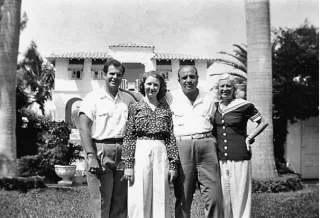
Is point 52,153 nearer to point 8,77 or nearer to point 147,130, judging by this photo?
point 8,77

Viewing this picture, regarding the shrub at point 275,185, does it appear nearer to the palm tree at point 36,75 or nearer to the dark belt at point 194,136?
the dark belt at point 194,136

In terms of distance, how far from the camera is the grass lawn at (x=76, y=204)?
677cm

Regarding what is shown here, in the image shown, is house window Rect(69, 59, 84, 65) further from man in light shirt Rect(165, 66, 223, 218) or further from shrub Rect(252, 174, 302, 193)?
man in light shirt Rect(165, 66, 223, 218)

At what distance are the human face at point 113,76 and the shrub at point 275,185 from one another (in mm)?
5756

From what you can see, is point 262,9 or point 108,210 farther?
point 262,9

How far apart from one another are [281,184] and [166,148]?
6.01 metres

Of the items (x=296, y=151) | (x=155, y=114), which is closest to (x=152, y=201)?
(x=155, y=114)

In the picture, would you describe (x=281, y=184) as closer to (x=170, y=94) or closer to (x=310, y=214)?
(x=310, y=214)

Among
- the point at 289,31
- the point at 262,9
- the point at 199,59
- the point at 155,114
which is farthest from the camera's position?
the point at 199,59

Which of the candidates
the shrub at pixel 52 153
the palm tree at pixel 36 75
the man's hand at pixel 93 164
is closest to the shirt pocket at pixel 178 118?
the man's hand at pixel 93 164

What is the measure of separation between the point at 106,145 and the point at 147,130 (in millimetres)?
455

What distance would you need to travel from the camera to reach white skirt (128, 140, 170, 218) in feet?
12.7

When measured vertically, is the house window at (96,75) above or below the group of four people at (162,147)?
above

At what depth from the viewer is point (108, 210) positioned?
4070mm
